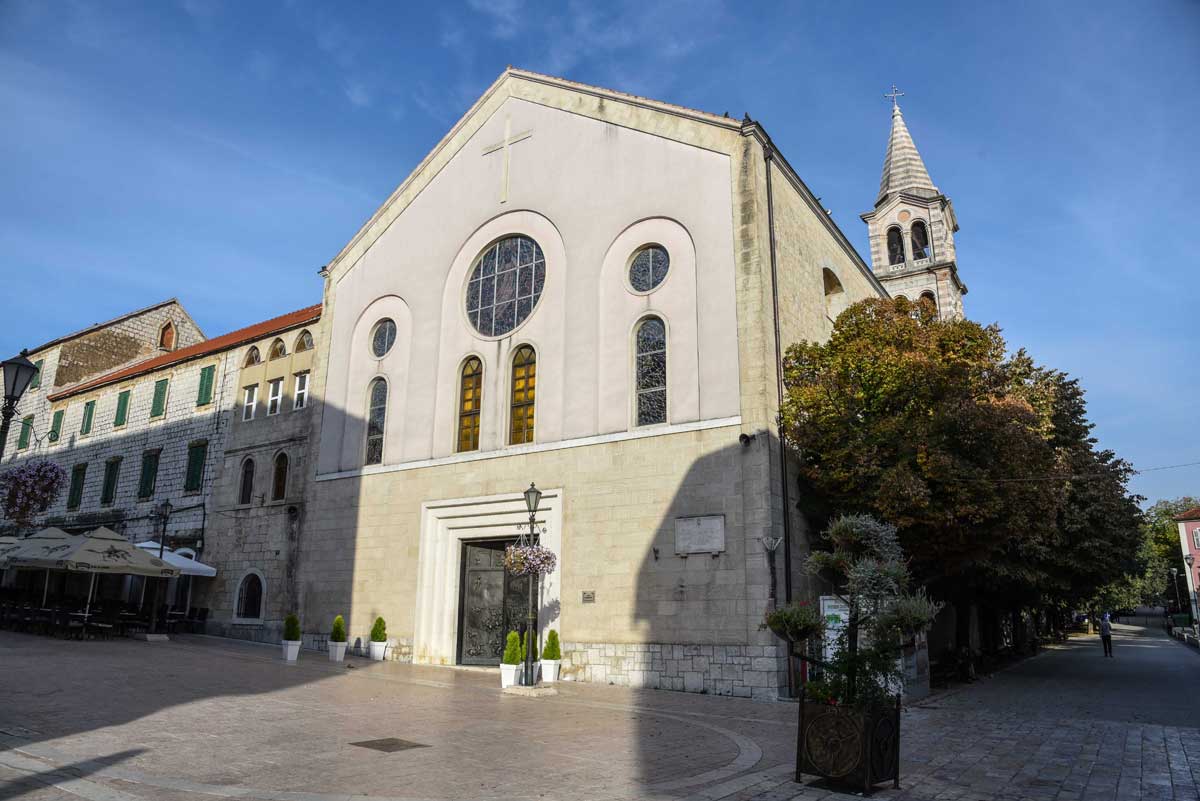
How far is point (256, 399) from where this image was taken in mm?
27156

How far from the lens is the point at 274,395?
26.8m

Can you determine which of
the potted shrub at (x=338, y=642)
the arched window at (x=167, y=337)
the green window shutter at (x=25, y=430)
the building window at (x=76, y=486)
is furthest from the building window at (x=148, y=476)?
the potted shrub at (x=338, y=642)

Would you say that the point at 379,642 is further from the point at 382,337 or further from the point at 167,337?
the point at 167,337

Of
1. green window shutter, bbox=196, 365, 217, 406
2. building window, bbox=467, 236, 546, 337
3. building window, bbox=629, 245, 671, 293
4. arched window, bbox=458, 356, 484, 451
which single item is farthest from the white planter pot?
green window shutter, bbox=196, 365, 217, 406

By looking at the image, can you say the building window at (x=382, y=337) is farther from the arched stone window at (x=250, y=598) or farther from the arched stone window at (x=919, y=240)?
the arched stone window at (x=919, y=240)

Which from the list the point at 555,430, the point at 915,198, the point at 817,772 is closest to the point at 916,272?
the point at 915,198

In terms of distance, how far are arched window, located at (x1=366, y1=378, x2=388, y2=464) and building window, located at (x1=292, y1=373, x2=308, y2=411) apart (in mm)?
3343

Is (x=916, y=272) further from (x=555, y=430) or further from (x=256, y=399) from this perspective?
(x=256, y=399)

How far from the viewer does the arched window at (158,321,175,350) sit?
41.1 metres

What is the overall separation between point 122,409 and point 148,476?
4432mm

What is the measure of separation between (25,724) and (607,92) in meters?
17.9

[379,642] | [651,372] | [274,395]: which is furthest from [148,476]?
[651,372]

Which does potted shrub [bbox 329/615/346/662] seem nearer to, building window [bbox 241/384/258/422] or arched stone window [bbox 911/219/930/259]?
building window [bbox 241/384/258/422]

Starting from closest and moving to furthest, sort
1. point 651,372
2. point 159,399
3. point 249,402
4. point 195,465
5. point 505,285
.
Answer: point 651,372
point 505,285
point 249,402
point 195,465
point 159,399
